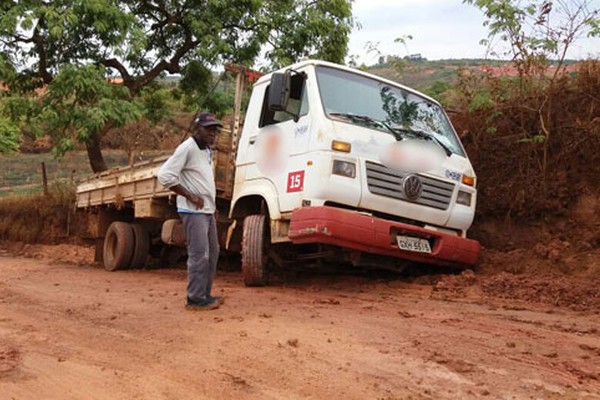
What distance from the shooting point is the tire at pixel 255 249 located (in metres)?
6.15

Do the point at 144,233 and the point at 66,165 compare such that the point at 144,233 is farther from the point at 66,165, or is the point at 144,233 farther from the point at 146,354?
the point at 66,165

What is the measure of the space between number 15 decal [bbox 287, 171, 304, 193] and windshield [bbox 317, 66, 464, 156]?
63 cm

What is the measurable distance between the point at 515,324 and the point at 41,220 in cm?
1412

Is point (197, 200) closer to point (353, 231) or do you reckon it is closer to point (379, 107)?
point (353, 231)

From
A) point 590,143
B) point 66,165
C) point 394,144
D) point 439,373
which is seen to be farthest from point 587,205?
point 66,165

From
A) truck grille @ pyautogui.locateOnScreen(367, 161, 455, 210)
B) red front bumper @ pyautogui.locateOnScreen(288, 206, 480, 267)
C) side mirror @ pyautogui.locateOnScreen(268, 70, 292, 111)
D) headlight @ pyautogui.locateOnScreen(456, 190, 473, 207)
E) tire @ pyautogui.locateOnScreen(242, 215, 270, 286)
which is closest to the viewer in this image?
red front bumper @ pyautogui.locateOnScreen(288, 206, 480, 267)

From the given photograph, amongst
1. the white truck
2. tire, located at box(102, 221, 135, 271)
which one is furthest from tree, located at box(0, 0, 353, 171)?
the white truck

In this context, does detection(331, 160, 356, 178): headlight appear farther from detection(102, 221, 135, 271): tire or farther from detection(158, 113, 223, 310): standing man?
detection(102, 221, 135, 271): tire

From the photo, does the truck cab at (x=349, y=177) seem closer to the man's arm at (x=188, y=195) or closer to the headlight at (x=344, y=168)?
the headlight at (x=344, y=168)

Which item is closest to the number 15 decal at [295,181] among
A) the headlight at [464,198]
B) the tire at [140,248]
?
the headlight at [464,198]

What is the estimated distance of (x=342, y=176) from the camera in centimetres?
561

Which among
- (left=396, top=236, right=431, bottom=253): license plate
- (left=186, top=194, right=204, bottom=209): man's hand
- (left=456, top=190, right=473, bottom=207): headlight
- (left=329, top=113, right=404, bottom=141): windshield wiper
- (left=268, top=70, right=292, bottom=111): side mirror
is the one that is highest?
(left=268, top=70, right=292, bottom=111): side mirror

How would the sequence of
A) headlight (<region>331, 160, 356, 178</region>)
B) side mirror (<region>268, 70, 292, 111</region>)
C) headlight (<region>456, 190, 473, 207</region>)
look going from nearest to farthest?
1. headlight (<region>331, 160, 356, 178</region>)
2. side mirror (<region>268, 70, 292, 111</region>)
3. headlight (<region>456, 190, 473, 207</region>)

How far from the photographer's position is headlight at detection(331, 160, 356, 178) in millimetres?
5602
